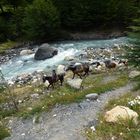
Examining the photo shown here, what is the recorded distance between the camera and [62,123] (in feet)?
50.9

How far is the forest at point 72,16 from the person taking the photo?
135 feet

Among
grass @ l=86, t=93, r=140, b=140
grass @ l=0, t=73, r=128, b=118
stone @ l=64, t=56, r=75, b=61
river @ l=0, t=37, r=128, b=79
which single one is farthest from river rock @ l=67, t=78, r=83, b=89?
stone @ l=64, t=56, r=75, b=61

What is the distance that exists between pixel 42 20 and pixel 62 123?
86.9 feet

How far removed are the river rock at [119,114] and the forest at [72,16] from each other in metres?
26.1

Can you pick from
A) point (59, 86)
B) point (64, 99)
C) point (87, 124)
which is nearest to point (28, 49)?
point (59, 86)

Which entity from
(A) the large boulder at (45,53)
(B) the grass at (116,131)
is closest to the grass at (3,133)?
(B) the grass at (116,131)

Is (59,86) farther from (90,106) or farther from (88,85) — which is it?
(90,106)

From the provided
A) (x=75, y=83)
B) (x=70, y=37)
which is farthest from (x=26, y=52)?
(x=75, y=83)

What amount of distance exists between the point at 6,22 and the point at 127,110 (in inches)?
1268

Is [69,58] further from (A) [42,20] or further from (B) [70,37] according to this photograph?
(A) [42,20]

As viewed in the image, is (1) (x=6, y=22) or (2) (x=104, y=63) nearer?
(2) (x=104, y=63)

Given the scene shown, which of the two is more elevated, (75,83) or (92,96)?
(92,96)

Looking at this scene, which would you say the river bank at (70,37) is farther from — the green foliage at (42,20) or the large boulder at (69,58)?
the large boulder at (69,58)

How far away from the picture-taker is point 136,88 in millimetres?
18047
